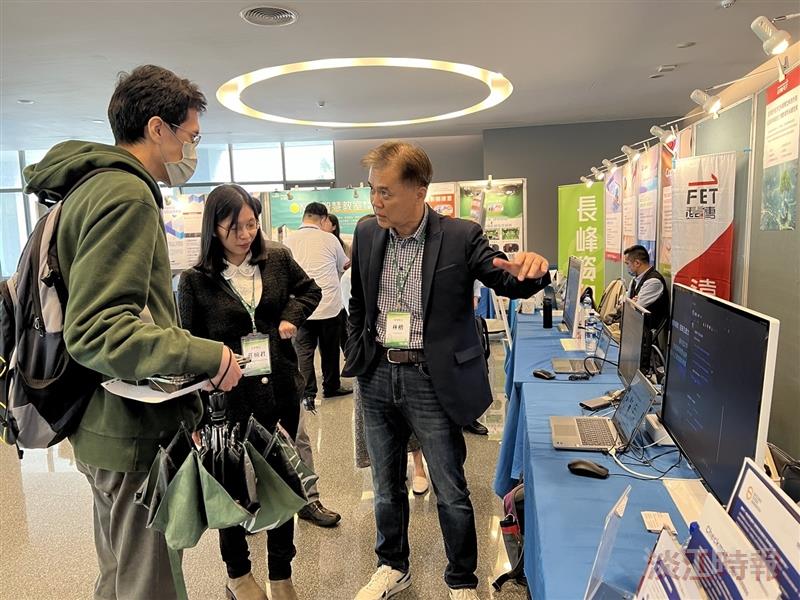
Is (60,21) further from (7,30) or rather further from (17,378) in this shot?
(17,378)

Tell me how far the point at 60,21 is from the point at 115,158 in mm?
3122

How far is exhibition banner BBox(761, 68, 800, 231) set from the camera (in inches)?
84.5

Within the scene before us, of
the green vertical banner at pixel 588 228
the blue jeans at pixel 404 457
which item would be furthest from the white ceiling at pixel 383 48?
the blue jeans at pixel 404 457

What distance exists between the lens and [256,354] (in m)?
1.79

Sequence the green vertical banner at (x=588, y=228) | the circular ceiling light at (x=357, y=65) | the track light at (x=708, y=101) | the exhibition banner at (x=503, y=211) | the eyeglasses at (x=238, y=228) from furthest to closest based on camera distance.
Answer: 1. the exhibition banner at (x=503, y=211)
2. the green vertical banner at (x=588, y=228)
3. the circular ceiling light at (x=357, y=65)
4. the track light at (x=708, y=101)
5. the eyeglasses at (x=238, y=228)

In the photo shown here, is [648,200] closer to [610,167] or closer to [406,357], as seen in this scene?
[610,167]

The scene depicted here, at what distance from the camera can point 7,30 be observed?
138 inches

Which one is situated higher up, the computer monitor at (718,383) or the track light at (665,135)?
the track light at (665,135)

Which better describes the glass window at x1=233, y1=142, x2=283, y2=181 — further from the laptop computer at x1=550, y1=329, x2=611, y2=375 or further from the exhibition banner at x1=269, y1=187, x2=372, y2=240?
the laptop computer at x1=550, y1=329, x2=611, y2=375

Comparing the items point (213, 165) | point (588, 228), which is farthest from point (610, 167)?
point (213, 165)

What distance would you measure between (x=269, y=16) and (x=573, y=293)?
8.44ft

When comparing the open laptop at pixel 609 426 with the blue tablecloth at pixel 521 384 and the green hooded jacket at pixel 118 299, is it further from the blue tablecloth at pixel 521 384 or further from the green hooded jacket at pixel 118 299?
the green hooded jacket at pixel 118 299

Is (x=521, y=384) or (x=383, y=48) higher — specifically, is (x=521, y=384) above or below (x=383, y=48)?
below

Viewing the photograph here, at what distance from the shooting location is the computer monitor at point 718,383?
0.87 meters
